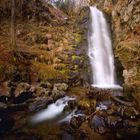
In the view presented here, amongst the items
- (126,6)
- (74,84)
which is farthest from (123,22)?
(74,84)

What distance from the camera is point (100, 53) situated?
21422 millimetres

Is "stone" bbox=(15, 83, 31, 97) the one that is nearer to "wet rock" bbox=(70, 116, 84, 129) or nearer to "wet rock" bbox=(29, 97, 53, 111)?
"wet rock" bbox=(29, 97, 53, 111)

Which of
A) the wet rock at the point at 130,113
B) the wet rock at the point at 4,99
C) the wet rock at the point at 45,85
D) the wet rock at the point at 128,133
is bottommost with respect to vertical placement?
the wet rock at the point at 128,133

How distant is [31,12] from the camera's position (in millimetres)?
24219

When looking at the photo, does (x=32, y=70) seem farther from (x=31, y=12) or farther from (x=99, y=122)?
(x=31, y=12)

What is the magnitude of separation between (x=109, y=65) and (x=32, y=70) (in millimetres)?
6870

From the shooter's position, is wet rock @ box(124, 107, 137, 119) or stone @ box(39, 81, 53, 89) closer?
wet rock @ box(124, 107, 137, 119)

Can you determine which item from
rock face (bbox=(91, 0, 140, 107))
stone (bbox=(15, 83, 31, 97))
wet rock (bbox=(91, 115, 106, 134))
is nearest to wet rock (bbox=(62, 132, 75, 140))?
wet rock (bbox=(91, 115, 106, 134))

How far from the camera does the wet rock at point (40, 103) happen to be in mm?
12680

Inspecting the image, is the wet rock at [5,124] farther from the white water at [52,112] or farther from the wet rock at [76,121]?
the wet rock at [76,121]

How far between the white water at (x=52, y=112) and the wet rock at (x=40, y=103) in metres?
0.28

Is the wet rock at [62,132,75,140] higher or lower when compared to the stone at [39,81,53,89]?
lower

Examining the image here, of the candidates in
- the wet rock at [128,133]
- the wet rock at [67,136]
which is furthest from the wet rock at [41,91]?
the wet rock at [128,133]

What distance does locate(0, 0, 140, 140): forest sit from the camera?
10.8m
